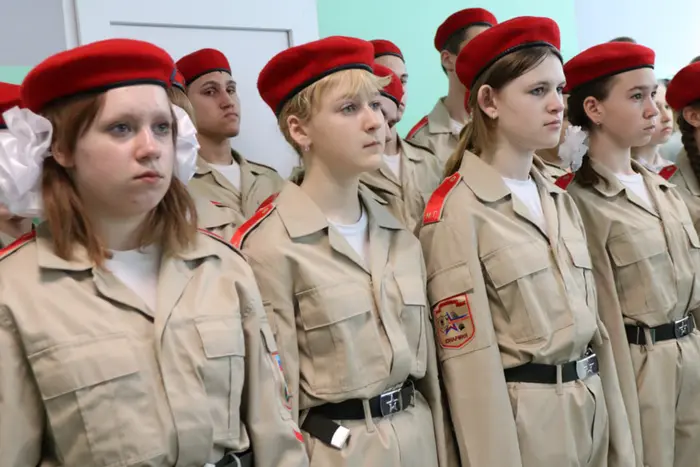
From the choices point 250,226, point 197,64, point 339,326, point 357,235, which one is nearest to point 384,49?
point 197,64

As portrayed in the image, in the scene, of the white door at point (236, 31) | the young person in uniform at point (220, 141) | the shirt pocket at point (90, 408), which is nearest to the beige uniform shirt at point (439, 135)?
the white door at point (236, 31)

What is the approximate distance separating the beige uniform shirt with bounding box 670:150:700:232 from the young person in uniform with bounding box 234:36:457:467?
161cm

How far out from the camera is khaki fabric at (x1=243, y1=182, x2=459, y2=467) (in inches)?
74.9

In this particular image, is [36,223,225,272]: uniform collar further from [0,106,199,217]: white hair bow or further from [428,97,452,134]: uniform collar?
[428,97,452,134]: uniform collar

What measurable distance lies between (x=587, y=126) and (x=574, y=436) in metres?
1.23

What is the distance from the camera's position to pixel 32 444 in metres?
1.42

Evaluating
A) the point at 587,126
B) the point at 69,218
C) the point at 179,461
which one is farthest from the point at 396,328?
the point at 587,126

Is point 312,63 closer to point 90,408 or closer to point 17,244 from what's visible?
point 17,244

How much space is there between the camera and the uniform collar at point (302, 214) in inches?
77.9

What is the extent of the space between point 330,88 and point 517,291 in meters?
0.82

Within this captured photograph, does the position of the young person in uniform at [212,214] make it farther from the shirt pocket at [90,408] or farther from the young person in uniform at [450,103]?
the shirt pocket at [90,408]

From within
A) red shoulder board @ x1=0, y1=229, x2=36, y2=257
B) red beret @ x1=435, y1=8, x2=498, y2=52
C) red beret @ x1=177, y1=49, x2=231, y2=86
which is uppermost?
red beret @ x1=435, y1=8, x2=498, y2=52

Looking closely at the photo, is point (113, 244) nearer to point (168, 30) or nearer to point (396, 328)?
point (396, 328)

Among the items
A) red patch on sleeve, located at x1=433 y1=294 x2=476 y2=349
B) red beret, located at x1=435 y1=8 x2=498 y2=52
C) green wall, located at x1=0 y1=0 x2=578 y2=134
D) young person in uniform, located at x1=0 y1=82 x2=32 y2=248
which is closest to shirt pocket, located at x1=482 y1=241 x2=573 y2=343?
red patch on sleeve, located at x1=433 y1=294 x2=476 y2=349
